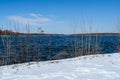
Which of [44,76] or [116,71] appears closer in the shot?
[44,76]

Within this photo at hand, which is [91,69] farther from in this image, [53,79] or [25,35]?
[25,35]

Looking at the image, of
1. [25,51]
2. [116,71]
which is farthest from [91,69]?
[25,51]

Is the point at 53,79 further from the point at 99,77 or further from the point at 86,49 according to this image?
the point at 86,49

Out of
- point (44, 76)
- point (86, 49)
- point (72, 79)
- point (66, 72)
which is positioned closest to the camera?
point (72, 79)

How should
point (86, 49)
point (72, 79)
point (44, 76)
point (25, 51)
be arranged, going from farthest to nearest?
1. point (86, 49)
2. point (25, 51)
3. point (44, 76)
4. point (72, 79)

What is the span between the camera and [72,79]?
215 inches

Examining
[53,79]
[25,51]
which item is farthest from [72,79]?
[25,51]

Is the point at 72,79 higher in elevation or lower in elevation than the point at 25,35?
lower

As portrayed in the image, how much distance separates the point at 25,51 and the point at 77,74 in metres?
6.23

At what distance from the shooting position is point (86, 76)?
5.77 meters

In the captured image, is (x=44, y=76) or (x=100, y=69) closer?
(x=44, y=76)

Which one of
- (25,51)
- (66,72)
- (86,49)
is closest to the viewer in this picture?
(66,72)

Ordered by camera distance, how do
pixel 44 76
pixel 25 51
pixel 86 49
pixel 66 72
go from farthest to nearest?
1. pixel 86 49
2. pixel 25 51
3. pixel 66 72
4. pixel 44 76

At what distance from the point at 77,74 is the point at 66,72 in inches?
14.2
